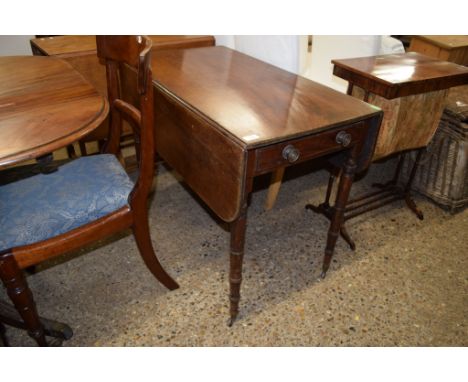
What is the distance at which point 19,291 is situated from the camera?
1043 mm

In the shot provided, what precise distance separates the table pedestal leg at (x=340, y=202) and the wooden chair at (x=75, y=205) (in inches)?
26.0

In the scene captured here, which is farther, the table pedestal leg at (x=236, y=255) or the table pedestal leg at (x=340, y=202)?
the table pedestal leg at (x=340, y=202)

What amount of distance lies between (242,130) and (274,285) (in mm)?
784

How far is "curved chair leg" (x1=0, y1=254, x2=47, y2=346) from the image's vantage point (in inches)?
39.6

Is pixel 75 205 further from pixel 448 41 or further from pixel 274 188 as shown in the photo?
pixel 448 41

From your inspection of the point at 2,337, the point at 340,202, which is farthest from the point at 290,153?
the point at 2,337

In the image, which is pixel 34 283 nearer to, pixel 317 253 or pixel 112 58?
pixel 112 58

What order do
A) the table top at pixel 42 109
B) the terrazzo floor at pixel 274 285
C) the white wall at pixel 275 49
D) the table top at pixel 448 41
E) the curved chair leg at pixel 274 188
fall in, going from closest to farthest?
the table top at pixel 42 109 → the terrazzo floor at pixel 274 285 → the white wall at pixel 275 49 → the curved chair leg at pixel 274 188 → the table top at pixel 448 41

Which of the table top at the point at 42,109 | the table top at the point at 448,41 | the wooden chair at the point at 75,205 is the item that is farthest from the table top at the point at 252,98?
the table top at the point at 448,41

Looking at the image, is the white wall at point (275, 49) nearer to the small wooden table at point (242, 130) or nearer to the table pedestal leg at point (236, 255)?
the small wooden table at point (242, 130)

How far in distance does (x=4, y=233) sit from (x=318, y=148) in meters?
0.92

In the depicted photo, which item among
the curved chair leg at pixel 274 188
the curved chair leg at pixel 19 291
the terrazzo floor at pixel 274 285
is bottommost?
the terrazzo floor at pixel 274 285

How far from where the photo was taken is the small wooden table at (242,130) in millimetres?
1045

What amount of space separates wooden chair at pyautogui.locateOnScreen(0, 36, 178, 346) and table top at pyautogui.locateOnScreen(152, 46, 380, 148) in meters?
0.21
